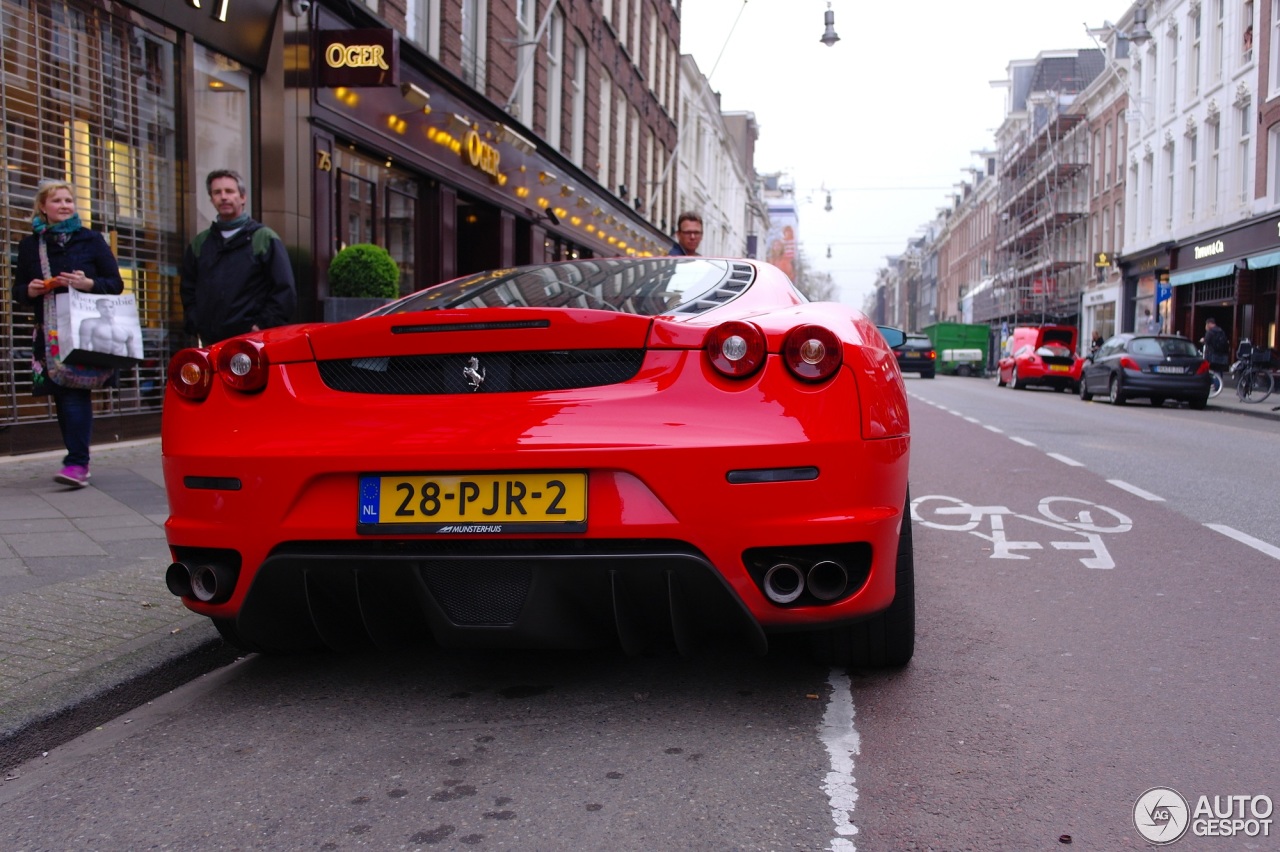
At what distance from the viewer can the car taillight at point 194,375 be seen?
10.6 feet

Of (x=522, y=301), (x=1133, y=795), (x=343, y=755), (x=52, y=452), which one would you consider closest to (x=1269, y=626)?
(x=1133, y=795)

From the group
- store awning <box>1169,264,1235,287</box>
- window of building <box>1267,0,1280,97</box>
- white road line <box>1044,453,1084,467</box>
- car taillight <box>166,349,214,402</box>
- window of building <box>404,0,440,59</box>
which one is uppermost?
window of building <box>1267,0,1280,97</box>

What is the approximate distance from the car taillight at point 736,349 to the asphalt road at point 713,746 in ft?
3.12

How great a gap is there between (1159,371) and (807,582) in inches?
820

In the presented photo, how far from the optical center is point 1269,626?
163 inches

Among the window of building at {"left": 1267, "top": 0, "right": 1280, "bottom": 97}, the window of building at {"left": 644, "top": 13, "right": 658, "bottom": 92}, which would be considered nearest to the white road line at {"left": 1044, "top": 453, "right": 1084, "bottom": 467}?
the window of building at {"left": 1267, "top": 0, "right": 1280, "bottom": 97}

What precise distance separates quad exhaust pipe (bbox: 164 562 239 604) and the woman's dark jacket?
3.93m

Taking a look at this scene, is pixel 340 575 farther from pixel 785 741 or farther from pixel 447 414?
pixel 785 741

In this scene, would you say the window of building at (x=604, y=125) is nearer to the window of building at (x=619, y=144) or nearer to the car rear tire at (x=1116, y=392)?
the window of building at (x=619, y=144)

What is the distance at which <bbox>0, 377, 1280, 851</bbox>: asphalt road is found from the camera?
7.85ft

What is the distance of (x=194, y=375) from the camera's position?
3.23 meters

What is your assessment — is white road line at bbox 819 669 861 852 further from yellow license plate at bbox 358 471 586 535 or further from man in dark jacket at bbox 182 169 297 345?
man in dark jacket at bbox 182 169 297 345

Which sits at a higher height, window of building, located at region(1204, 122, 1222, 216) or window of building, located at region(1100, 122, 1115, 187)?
window of building, located at region(1100, 122, 1115, 187)

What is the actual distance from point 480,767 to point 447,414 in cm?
88
